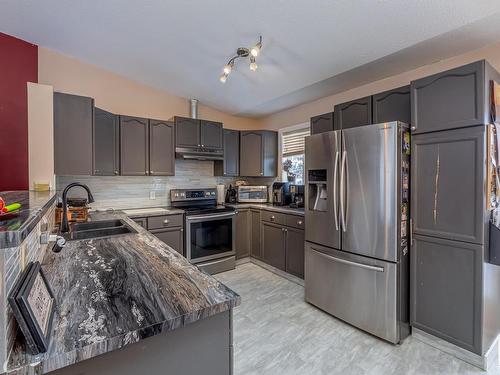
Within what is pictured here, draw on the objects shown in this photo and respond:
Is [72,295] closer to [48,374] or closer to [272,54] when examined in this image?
[48,374]

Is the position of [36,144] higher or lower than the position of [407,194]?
higher

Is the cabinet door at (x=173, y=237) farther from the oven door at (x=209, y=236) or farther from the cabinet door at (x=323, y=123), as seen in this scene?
the cabinet door at (x=323, y=123)

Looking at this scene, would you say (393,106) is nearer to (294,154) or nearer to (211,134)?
(294,154)

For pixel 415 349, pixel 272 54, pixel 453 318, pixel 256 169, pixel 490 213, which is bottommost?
pixel 415 349

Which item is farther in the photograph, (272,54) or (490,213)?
(272,54)

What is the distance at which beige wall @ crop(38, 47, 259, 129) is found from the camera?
2943mm

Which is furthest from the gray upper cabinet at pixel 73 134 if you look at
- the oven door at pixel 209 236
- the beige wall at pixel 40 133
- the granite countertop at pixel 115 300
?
the granite countertop at pixel 115 300

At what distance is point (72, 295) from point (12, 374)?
372mm

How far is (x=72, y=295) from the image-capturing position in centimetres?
93

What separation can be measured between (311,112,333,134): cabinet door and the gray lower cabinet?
0.99 m

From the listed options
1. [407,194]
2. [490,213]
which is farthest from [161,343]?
[490,213]

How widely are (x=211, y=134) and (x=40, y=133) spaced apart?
203 centimetres

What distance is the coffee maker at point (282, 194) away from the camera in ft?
12.9

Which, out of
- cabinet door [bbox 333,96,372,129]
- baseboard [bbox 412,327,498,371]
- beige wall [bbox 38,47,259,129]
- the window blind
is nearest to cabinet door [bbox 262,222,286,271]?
the window blind
